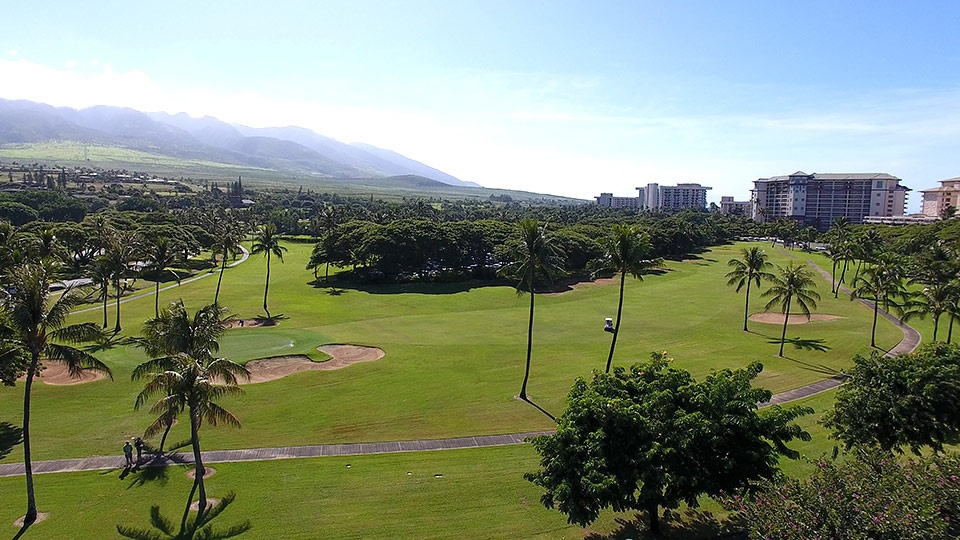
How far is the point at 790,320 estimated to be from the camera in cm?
6400

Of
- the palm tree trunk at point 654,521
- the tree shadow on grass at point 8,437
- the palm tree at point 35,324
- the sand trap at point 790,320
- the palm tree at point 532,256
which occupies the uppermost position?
the palm tree at point 532,256

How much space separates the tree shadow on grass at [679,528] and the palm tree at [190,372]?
16.0 meters

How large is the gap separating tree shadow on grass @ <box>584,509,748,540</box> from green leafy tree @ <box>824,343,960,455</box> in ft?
21.2

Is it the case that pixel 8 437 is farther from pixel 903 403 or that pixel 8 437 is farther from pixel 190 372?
pixel 903 403

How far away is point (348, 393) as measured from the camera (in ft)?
124

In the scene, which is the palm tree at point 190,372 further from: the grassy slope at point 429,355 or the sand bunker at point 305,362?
the sand bunker at point 305,362

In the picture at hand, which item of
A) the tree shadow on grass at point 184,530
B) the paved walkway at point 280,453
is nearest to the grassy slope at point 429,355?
the paved walkway at point 280,453

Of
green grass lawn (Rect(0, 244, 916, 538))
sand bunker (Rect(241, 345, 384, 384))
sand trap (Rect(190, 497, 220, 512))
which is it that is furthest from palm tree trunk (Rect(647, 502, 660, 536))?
sand bunker (Rect(241, 345, 384, 384))

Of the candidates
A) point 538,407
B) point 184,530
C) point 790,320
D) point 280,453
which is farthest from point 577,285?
point 184,530

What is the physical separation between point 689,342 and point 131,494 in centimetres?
4550

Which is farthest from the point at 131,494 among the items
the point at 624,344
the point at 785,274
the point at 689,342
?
the point at 785,274

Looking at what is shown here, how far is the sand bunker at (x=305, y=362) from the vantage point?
41406 mm

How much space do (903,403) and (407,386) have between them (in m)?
27.8

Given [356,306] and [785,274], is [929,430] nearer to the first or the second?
[785,274]
